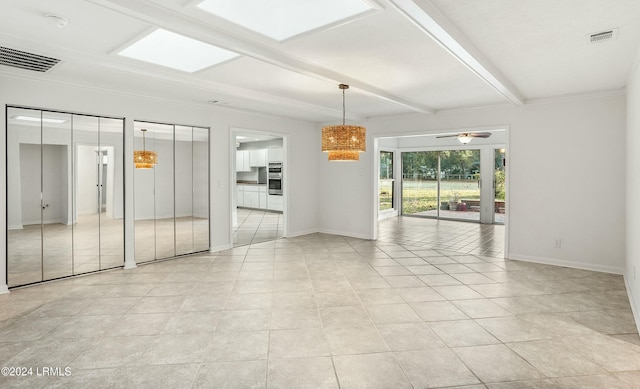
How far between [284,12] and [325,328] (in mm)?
2634

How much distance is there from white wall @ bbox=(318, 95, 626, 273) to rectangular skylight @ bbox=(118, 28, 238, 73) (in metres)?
4.35

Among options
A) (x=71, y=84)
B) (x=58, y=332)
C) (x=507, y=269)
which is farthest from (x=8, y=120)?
(x=507, y=269)

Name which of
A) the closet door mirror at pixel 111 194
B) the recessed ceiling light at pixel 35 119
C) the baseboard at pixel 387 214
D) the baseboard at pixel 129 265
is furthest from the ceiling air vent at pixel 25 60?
the baseboard at pixel 387 214

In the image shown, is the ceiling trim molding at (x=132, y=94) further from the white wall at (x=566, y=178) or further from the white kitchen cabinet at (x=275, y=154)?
the white kitchen cabinet at (x=275, y=154)

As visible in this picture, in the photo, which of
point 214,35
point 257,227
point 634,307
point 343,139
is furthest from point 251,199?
Answer: point 634,307

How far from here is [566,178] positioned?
525 cm

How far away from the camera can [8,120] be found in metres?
4.04

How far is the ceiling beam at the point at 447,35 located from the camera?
2340 mm

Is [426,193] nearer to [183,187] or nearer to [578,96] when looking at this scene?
[578,96]

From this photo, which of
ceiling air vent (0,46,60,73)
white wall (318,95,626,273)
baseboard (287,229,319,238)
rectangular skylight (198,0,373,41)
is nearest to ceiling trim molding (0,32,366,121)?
ceiling air vent (0,46,60,73)

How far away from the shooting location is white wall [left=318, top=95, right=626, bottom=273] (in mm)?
4906

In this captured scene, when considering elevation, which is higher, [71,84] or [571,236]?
[71,84]

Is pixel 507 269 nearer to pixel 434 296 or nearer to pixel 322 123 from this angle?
pixel 434 296

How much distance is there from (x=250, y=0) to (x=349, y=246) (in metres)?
4.91
